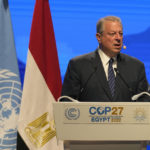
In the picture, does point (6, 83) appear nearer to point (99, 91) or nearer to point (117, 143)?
point (99, 91)

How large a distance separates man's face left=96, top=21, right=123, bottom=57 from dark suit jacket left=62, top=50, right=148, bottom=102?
0.22 ft

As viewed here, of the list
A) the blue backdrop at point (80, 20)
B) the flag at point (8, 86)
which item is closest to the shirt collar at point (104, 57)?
the flag at point (8, 86)

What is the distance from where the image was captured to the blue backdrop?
355 centimetres

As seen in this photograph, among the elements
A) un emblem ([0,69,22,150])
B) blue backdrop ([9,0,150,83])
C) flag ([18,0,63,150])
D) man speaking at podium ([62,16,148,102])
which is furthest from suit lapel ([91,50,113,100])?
blue backdrop ([9,0,150,83])

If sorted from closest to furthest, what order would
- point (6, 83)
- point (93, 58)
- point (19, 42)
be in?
point (93, 58), point (6, 83), point (19, 42)

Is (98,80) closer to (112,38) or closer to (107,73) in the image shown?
(107,73)

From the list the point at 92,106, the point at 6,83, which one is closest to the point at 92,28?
the point at 6,83

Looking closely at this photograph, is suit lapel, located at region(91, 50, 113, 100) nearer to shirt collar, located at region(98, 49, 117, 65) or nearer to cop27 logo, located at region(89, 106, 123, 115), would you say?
shirt collar, located at region(98, 49, 117, 65)

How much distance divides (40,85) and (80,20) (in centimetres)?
98

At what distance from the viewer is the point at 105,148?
1.49 meters

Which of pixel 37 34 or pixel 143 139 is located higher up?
pixel 37 34

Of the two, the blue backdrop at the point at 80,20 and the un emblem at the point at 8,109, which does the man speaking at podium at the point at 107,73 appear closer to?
the un emblem at the point at 8,109

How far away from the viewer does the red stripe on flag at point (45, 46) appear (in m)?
3.11

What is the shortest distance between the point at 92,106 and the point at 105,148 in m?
0.21
